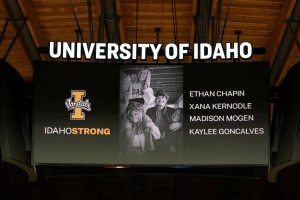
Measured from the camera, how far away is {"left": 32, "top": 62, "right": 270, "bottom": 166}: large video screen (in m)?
8.97

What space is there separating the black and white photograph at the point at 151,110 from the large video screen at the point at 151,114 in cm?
1

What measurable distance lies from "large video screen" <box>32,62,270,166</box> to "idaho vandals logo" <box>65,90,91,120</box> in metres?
0.01

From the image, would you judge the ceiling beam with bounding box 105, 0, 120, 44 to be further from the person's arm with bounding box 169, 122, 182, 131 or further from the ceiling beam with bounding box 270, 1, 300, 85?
the person's arm with bounding box 169, 122, 182, 131

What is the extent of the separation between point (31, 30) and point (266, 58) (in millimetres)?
6719

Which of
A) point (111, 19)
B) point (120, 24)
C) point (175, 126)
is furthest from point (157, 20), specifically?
point (175, 126)

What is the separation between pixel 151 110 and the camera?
9148mm

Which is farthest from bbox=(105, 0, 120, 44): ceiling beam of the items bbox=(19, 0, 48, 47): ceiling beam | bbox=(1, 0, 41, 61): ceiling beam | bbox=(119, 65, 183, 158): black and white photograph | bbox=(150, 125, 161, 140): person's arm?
bbox=(150, 125, 161, 140): person's arm

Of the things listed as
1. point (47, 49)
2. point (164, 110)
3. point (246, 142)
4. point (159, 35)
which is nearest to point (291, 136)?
point (246, 142)

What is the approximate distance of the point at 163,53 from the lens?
974 cm

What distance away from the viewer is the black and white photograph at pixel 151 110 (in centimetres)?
900

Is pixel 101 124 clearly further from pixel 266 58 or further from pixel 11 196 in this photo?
pixel 11 196

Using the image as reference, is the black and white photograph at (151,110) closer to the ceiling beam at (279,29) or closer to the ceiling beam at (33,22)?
the ceiling beam at (33,22)

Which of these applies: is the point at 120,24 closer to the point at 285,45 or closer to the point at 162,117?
the point at 285,45

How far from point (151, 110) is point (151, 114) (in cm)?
6
